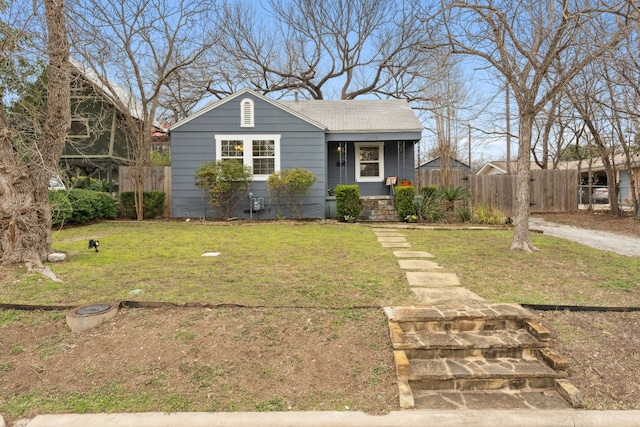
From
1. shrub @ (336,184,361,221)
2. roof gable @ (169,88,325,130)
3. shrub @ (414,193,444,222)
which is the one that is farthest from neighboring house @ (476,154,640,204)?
roof gable @ (169,88,325,130)

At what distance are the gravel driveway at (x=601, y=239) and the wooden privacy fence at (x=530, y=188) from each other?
3184 millimetres

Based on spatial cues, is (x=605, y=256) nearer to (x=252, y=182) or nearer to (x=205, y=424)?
(x=205, y=424)

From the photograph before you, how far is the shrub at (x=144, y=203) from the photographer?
1249 cm

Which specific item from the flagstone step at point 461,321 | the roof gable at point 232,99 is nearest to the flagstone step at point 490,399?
the flagstone step at point 461,321

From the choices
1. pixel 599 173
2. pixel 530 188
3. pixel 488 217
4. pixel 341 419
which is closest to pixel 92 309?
pixel 341 419

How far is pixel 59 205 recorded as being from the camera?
5512 mm

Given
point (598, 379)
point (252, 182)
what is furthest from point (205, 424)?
point (252, 182)

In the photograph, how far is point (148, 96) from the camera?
15305mm

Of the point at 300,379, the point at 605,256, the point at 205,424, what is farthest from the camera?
the point at 605,256

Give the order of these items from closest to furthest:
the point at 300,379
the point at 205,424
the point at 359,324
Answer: the point at 205,424
the point at 300,379
the point at 359,324

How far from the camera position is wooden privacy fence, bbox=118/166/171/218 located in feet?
43.2

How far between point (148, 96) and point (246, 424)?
15.8m

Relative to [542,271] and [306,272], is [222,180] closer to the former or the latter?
[306,272]

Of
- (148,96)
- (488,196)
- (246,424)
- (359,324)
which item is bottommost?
(246,424)
